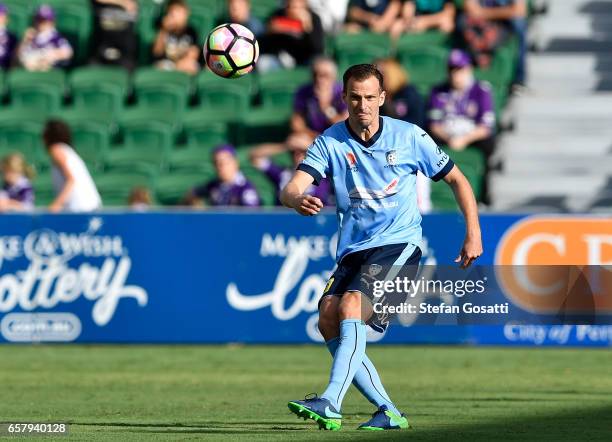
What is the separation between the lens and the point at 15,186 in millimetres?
16031

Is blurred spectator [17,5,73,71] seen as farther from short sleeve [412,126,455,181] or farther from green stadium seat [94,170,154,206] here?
short sleeve [412,126,455,181]

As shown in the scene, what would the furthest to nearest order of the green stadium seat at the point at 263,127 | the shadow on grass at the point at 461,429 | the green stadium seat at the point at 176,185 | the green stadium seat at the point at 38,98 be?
the green stadium seat at the point at 38,98
the green stadium seat at the point at 263,127
the green stadium seat at the point at 176,185
the shadow on grass at the point at 461,429

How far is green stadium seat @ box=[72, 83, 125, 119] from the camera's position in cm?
1834

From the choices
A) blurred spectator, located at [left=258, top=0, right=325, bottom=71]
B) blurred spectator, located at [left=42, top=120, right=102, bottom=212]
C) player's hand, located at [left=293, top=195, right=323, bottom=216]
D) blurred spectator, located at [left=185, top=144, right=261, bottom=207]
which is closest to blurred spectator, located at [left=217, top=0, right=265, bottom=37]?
blurred spectator, located at [left=258, top=0, right=325, bottom=71]

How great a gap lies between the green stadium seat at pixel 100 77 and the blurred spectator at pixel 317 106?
3.03m

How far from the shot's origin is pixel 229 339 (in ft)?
45.9

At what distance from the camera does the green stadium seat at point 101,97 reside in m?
18.3

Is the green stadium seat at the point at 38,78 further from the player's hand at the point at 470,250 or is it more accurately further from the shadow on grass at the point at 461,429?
the player's hand at the point at 470,250

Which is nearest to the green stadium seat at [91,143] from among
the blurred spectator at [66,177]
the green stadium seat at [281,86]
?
the green stadium seat at [281,86]

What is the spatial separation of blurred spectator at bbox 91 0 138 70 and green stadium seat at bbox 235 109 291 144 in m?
2.17

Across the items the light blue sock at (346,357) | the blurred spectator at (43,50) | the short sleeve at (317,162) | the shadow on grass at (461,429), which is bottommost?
the shadow on grass at (461,429)

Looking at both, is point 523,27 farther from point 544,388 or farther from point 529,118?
point 544,388

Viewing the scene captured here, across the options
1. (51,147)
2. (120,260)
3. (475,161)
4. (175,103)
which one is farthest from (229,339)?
(175,103)

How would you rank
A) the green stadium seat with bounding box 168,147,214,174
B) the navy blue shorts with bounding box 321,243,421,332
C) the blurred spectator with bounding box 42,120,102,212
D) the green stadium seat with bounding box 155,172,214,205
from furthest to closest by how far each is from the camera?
the green stadium seat with bounding box 168,147,214,174
the green stadium seat with bounding box 155,172,214,205
the blurred spectator with bounding box 42,120,102,212
the navy blue shorts with bounding box 321,243,421,332
